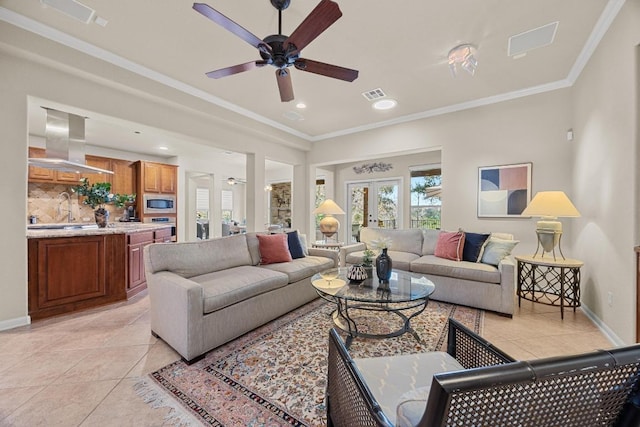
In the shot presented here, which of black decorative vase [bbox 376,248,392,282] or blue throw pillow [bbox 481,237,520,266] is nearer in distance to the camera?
black decorative vase [bbox 376,248,392,282]

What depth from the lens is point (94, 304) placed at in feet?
10.4

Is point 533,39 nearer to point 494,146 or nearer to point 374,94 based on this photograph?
point 494,146

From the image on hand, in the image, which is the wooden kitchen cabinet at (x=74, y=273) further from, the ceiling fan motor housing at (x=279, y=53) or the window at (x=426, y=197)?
the window at (x=426, y=197)

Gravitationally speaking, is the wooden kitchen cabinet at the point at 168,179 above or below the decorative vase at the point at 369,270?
above

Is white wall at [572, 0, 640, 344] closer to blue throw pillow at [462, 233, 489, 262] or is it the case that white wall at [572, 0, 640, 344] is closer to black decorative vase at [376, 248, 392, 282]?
blue throw pillow at [462, 233, 489, 262]

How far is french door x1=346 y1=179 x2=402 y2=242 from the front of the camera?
656 cm

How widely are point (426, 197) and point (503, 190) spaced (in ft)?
7.22

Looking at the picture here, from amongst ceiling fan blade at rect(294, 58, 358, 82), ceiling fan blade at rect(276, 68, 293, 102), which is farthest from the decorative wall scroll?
ceiling fan blade at rect(294, 58, 358, 82)

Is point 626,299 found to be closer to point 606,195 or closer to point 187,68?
point 606,195

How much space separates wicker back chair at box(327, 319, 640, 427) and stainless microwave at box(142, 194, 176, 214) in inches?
278

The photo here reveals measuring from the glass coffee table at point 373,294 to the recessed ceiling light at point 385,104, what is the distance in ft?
8.48

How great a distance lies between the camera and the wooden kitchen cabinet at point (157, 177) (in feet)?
20.4

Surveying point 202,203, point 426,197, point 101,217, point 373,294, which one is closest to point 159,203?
point 202,203

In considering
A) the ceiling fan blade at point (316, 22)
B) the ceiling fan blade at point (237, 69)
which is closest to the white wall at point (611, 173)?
the ceiling fan blade at point (316, 22)
